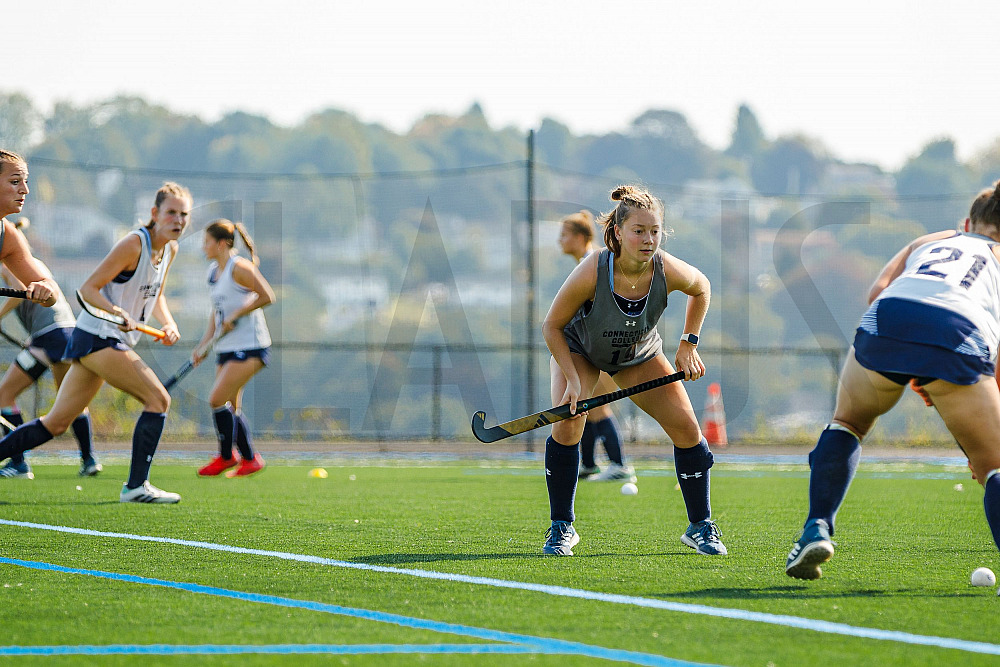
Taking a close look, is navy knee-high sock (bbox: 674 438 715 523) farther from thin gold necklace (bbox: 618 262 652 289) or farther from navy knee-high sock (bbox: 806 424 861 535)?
navy knee-high sock (bbox: 806 424 861 535)

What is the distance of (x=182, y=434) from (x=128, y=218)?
4.87m

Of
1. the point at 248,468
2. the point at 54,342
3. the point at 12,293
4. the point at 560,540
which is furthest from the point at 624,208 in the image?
the point at 54,342

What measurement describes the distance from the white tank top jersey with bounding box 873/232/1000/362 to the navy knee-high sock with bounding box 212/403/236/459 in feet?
20.1

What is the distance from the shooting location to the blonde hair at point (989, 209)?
177 inches

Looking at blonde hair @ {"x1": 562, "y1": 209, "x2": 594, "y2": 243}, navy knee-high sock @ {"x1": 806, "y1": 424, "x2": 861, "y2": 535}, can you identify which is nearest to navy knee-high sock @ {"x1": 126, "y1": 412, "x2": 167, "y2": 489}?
blonde hair @ {"x1": 562, "y1": 209, "x2": 594, "y2": 243}

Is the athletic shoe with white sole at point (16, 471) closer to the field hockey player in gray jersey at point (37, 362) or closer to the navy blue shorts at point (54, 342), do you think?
the field hockey player in gray jersey at point (37, 362)

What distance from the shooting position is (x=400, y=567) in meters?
4.74

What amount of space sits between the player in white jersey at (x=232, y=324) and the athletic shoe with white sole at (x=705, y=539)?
15.5 feet

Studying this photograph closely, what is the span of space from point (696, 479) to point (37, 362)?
6.05 m

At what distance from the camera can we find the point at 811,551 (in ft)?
13.4

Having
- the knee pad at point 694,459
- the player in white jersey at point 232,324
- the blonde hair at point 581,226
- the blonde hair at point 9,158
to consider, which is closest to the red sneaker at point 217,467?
the player in white jersey at point 232,324

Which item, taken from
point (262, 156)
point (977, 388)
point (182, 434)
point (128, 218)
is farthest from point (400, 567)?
point (262, 156)

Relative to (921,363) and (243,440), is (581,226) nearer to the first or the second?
(243,440)

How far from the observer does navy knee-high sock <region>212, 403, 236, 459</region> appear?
944cm
